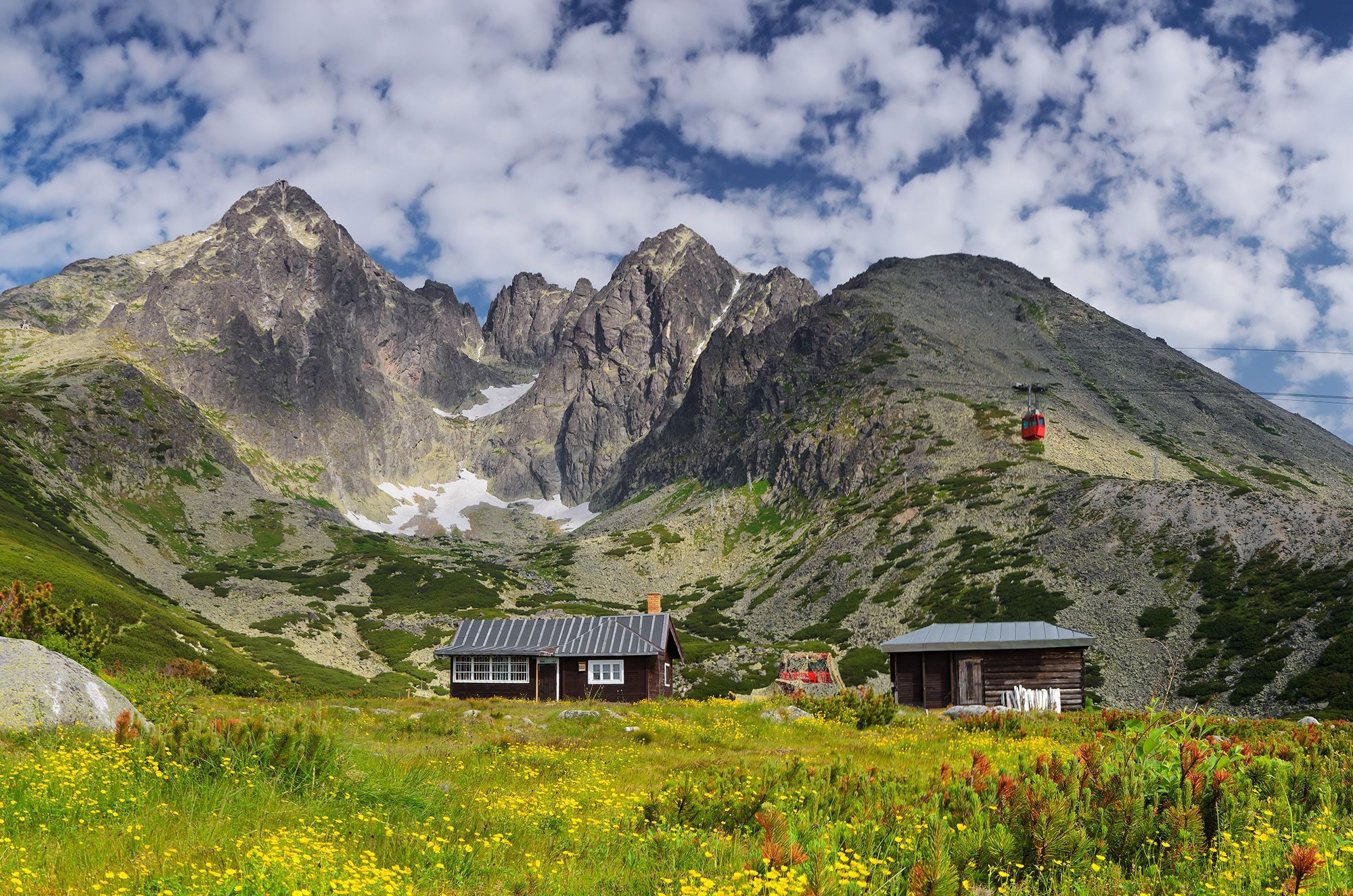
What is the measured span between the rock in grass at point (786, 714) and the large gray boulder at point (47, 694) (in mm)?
17374

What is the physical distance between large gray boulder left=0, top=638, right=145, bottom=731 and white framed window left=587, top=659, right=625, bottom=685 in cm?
3994

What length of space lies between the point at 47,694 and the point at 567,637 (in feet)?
139

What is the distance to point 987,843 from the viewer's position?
6.23 m

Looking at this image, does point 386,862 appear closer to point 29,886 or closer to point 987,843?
point 29,886

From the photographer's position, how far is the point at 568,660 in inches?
2035

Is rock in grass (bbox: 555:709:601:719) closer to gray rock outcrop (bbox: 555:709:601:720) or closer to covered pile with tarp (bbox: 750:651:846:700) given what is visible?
gray rock outcrop (bbox: 555:709:601:720)

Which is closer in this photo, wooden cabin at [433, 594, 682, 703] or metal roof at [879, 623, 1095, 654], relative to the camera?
metal roof at [879, 623, 1095, 654]

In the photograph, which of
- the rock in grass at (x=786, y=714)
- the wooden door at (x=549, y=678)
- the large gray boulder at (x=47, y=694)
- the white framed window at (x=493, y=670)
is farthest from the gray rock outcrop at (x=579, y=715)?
the white framed window at (x=493, y=670)

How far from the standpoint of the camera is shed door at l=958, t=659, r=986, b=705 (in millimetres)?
41281

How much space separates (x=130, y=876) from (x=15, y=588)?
21.3m

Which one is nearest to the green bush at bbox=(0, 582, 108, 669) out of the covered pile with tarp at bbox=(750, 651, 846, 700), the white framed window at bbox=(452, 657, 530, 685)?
the white framed window at bbox=(452, 657, 530, 685)

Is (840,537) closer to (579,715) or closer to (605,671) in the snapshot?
(605,671)

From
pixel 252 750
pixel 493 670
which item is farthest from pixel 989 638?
pixel 252 750

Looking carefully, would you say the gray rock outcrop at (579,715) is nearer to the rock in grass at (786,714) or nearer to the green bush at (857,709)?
the rock in grass at (786,714)
